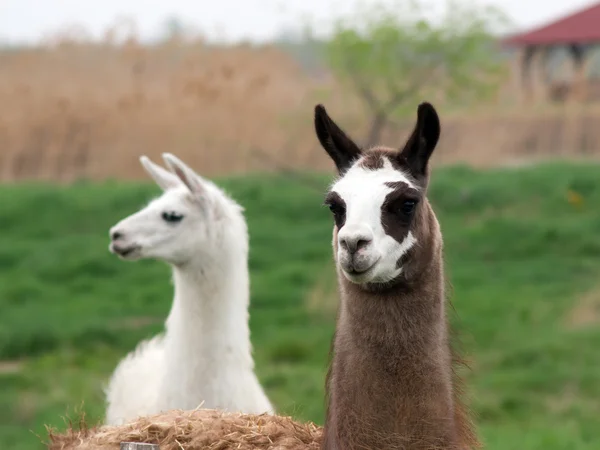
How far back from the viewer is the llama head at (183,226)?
7531 millimetres

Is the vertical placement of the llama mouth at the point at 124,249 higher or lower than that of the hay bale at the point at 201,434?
higher

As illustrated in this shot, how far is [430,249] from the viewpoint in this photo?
443 centimetres

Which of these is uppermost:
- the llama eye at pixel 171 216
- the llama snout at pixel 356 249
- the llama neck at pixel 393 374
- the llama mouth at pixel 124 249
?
the llama eye at pixel 171 216

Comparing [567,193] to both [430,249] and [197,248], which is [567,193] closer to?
[197,248]

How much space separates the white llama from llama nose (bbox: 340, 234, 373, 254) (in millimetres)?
2834

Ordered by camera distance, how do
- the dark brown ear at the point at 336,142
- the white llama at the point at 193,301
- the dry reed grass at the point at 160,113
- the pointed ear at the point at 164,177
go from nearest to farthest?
the dark brown ear at the point at 336,142 → the white llama at the point at 193,301 → the pointed ear at the point at 164,177 → the dry reed grass at the point at 160,113

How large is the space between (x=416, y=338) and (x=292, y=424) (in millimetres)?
715

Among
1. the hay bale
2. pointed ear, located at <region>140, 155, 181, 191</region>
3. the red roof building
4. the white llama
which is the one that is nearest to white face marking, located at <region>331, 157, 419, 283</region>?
the hay bale

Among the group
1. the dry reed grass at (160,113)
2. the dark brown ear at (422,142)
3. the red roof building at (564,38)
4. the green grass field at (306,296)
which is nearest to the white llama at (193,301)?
the green grass field at (306,296)

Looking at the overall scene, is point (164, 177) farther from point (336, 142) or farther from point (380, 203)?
point (380, 203)

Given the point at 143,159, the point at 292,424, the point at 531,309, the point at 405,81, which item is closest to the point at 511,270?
the point at 531,309

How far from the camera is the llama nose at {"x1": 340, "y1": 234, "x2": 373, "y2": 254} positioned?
401 cm

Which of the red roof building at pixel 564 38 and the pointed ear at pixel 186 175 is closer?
the pointed ear at pixel 186 175

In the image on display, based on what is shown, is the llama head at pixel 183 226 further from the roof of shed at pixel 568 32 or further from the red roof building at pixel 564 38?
the roof of shed at pixel 568 32
